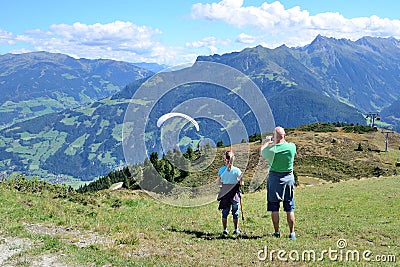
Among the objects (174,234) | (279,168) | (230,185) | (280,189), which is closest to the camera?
(279,168)

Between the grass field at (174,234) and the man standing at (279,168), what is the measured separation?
1322mm

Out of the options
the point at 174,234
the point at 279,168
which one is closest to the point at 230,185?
the point at 279,168

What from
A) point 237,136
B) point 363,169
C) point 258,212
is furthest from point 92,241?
point 363,169

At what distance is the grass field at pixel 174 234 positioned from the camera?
32.0 ft

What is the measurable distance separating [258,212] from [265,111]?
6.56 meters

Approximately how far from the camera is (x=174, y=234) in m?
13.0

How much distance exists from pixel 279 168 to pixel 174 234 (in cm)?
445

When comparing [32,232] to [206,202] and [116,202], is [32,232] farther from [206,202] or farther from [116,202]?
[206,202]

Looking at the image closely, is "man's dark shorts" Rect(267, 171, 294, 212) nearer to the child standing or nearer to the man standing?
the man standing

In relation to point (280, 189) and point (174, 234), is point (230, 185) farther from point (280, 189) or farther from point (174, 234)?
point (174, 234)

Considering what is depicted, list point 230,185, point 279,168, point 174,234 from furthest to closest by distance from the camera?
point 174,234, point 230,185, point 279,168

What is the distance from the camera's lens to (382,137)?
9019cm

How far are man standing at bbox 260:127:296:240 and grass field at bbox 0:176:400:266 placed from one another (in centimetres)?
132

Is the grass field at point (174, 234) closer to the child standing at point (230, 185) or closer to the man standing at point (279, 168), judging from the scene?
the child standing at point (230, 185)
